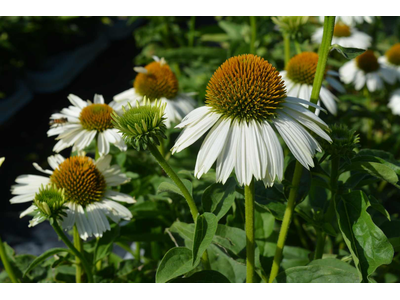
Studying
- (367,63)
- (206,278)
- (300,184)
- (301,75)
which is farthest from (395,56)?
(206,278)

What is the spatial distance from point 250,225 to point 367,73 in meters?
1.27

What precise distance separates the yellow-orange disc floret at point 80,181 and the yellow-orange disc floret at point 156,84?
1.06ft

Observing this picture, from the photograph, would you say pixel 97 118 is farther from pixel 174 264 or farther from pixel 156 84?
pixel 174 264

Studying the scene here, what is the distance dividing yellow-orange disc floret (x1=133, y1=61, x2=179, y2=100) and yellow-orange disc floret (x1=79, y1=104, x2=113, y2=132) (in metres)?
0.20

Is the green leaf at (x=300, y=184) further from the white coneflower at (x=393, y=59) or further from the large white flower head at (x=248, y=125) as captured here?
the white coneflower at (x=393, y=59)

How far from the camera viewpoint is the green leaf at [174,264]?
628 mm

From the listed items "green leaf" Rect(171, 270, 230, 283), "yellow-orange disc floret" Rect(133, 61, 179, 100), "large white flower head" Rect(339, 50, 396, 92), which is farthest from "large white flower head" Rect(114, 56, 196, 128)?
"large white flower head" Rect(339, 50, 396, 92)

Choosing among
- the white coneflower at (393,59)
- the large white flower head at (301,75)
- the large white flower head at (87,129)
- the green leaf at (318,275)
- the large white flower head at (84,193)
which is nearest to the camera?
the green leaf at (318,275)

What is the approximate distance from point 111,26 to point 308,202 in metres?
3.50

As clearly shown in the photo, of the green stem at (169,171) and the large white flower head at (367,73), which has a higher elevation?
the large white flower head at (367,73)

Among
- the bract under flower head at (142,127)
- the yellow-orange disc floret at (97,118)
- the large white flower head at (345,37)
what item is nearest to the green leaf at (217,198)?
the bract under flower head at (142,127)

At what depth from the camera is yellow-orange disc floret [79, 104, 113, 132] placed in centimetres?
97

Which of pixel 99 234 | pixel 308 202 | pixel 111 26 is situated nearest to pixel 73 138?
pixel 99 234

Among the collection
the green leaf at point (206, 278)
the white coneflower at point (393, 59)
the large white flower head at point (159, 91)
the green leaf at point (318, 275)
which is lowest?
the green leaf at point (206, 278)
